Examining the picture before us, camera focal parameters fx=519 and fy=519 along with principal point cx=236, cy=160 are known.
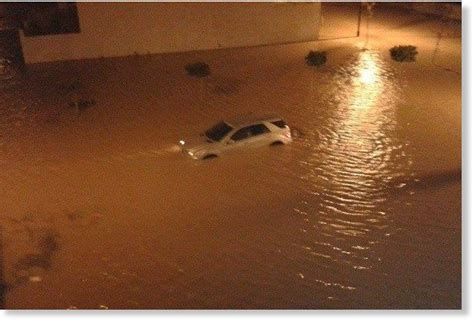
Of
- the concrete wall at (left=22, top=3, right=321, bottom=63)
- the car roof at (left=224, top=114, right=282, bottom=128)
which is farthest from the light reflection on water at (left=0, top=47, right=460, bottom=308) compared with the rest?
the concrete wall at (left=22, top=3, right=321, bottom=63)

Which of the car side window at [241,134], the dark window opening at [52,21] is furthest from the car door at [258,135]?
the dark window opening at [52,21]

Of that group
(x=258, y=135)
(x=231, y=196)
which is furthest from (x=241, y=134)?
(x=231, y=196)

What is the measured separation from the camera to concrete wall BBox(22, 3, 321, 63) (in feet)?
78.3

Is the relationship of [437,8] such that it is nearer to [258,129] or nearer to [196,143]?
[258,129]

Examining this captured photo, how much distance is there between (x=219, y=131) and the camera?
50.0ft

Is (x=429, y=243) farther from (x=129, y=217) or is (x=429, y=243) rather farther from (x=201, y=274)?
(x=129, y=217)

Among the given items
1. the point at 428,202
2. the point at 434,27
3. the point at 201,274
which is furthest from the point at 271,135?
the point at 434,27

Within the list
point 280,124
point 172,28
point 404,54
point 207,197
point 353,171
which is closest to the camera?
point 207,197

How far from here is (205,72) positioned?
2195 cm

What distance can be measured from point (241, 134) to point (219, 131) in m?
0.66

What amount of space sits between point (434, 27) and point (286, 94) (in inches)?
595

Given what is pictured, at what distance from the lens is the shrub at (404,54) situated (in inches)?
933

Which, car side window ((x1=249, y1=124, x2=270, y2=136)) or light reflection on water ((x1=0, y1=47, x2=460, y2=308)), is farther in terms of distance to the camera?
car side window ((x1=249, y1=124, x2=270, y2=136))

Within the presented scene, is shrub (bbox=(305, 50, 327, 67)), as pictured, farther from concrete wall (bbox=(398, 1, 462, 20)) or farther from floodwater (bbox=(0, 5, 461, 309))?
concrete wall (bbox=(398, 1, 462, 20))
